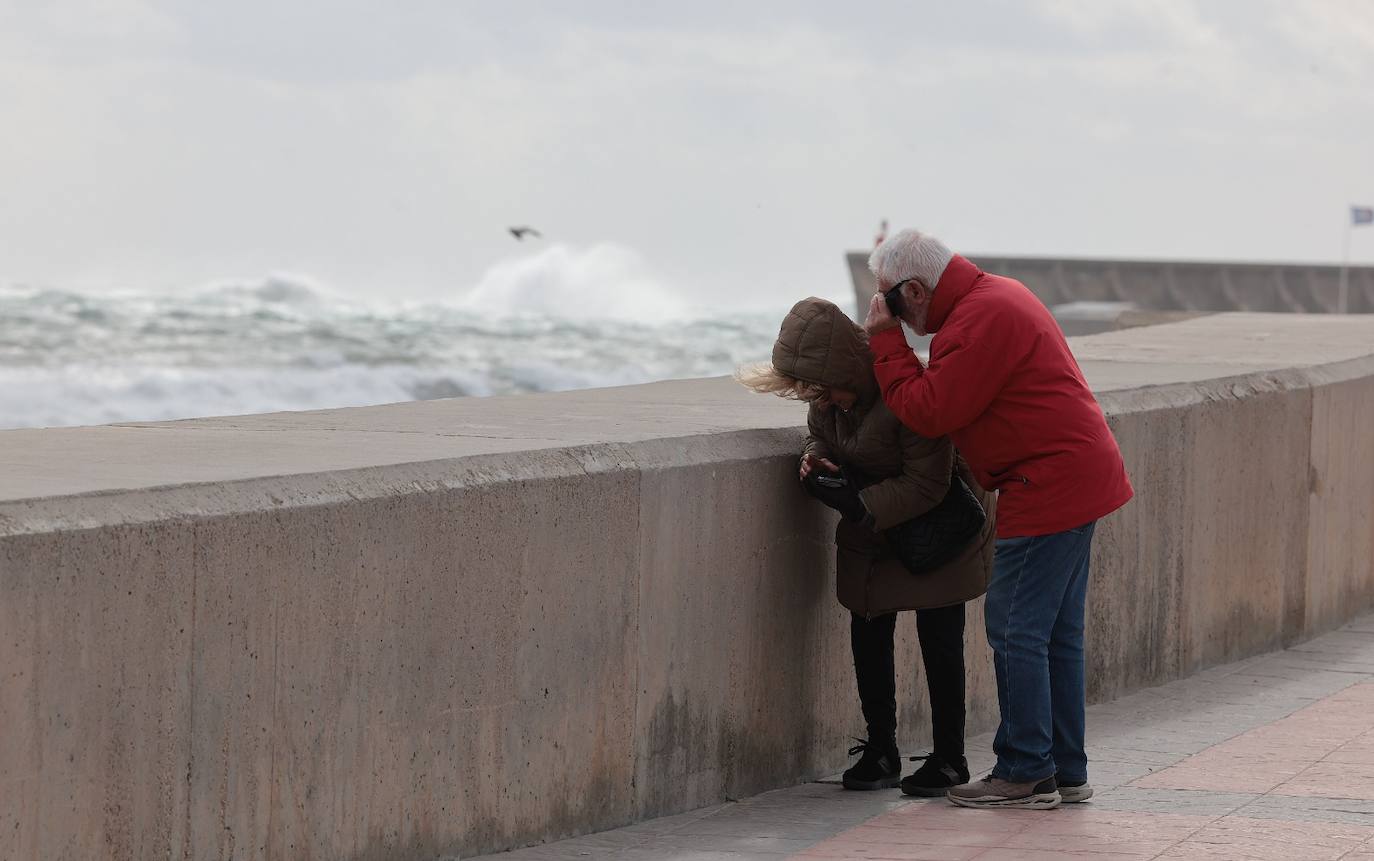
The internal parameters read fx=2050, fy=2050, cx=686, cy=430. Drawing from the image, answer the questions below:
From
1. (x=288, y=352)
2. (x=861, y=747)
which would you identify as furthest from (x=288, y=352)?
(x=861, y=747)

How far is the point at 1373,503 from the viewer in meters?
8.82

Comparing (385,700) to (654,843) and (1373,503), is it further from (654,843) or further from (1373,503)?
(1373,503)

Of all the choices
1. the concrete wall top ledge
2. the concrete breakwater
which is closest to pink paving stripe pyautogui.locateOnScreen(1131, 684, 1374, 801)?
the concrete wall top ledge

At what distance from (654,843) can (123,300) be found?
2600 inches

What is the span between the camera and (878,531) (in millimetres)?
5207

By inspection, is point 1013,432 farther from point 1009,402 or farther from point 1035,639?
point 1035,639

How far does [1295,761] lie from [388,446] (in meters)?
2.81

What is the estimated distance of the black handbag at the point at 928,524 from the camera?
206 inches

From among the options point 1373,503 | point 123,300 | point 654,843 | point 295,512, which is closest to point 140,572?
point 295,512

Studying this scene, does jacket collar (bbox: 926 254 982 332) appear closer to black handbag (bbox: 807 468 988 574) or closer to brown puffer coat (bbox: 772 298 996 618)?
brown puffer coat (bbox: 772 298 996 618)

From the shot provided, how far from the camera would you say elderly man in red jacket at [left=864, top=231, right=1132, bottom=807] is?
16.0 feet

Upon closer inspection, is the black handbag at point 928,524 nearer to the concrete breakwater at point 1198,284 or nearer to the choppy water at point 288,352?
the choppy water at point 288,352

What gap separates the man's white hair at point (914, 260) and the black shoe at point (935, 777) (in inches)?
52.8

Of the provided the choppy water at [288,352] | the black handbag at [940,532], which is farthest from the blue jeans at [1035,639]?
the choppy water at [288,352]
